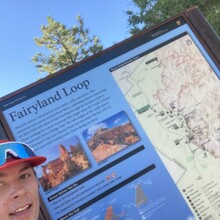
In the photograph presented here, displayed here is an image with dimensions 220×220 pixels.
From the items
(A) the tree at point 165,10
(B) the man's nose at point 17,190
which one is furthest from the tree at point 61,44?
(B) the man's nose at point 17,190

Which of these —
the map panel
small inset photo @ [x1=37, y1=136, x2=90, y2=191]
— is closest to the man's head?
small inset photo @ [x1=37, y1=136, x2=90, y2=191]

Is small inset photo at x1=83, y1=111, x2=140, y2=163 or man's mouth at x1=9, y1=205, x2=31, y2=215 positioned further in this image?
small inset photo at x1=83, y1=111, x2=140, y2=163

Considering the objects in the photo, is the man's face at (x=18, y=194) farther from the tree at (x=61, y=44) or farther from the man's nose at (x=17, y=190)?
the tree at (x=61, y=44)

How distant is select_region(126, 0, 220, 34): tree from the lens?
14.3 metres

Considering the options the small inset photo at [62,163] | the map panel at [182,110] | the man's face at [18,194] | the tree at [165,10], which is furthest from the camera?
the tree at [165,10]

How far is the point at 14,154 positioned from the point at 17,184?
0.17m

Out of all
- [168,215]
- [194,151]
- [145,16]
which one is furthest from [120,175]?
[145,16]

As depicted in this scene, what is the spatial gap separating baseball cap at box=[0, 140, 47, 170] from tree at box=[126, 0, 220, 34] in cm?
1268

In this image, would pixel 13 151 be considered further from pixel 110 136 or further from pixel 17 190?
pixel 110 136

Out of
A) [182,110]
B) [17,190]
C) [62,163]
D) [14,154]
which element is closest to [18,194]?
[17,190]

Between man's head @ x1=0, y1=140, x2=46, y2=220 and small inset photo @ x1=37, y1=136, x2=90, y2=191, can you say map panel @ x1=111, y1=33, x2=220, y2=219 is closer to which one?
small inset photo @ x1=37, y1=136, x2=90, y2=191

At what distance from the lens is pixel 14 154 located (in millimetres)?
2166

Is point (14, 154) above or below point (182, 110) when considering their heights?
above

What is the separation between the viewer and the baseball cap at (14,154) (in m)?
2.10
